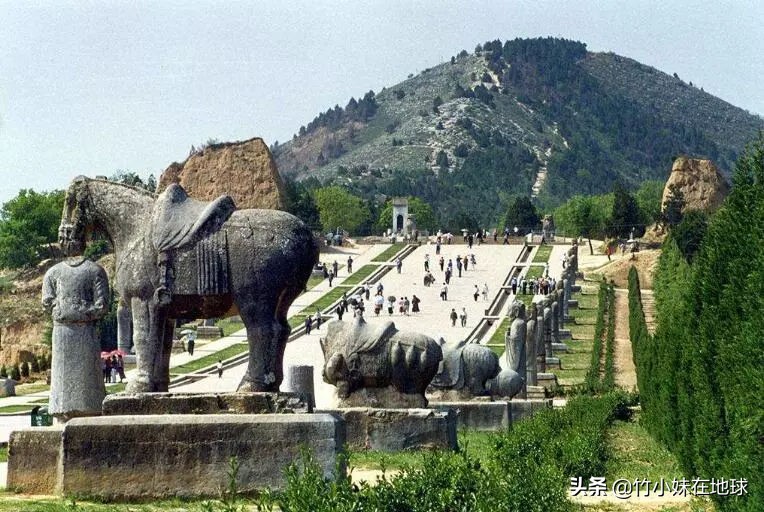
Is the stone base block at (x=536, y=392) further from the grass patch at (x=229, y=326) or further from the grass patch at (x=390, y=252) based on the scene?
the grass patch at (x=390, y=252)

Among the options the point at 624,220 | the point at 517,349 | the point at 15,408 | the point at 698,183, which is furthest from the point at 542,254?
the point at 517,349

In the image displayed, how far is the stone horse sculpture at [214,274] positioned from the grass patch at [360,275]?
56232 mm

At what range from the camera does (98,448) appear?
1068cm

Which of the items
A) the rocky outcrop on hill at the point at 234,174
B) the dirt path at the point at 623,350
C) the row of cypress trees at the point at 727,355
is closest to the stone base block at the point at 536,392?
the dirt path at the point at 623,350

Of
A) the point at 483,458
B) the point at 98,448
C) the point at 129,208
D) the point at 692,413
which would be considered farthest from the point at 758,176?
the point at 98,448

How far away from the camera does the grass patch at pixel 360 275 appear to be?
226 feet

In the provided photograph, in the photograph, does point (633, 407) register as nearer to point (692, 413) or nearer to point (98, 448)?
point (692, 413)

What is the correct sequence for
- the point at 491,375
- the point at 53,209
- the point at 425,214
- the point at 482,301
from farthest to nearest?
the point at 425,214, the point at 53,209, the point at 482,301, the point at 491,375

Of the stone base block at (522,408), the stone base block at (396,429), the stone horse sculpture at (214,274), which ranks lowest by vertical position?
the stone base block at (522,408)

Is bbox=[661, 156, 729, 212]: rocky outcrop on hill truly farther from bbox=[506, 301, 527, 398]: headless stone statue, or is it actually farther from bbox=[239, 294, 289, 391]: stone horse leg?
bbox=[239, 294, 289, 391]: stone horse leg

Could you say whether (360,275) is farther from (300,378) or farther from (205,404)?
(205,404)

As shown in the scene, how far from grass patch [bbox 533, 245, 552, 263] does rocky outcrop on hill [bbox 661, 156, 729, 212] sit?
840 centimetres

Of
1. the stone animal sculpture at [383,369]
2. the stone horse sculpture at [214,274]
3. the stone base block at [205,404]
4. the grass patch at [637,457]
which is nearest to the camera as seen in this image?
the stone base block at [205,404]

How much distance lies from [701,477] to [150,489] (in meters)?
5.46
